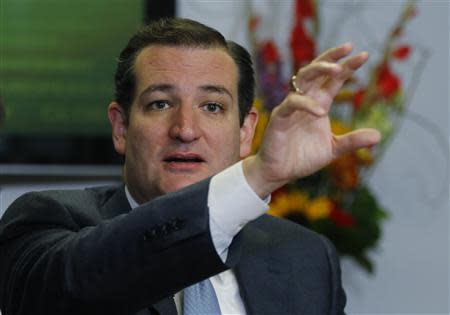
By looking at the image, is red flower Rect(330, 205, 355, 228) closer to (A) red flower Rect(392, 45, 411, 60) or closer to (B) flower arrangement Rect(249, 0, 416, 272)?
(B) flower arrangement Rect(249, 0, 416, 272)

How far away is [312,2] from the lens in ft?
12.2

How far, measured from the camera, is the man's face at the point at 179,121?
2.06 meters

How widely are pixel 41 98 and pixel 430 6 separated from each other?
4.47 feet

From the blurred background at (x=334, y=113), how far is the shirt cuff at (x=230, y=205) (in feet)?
6.13

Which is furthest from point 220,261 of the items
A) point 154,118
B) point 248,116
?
point 248,116

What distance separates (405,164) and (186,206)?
2.37 m

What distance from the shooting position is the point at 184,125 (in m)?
2.03

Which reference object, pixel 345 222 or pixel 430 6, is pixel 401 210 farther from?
pixel 430 6

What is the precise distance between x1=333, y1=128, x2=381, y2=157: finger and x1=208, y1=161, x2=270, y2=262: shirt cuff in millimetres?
135

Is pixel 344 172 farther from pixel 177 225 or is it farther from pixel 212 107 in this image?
pixel 177 225

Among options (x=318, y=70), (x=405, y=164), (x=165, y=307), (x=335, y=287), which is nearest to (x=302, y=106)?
(x=318, y=70)

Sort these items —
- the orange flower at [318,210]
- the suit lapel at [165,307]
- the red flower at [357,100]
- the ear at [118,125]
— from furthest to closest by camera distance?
the red flower at [357,100] < the orange flower at [318,210] < the ear at [118,125] < the suit lapel at [165,307]

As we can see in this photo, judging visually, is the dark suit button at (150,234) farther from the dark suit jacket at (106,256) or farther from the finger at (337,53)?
the finger at (337,53)

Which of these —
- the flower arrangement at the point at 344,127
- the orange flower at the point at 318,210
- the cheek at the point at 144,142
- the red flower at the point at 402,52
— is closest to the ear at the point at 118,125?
the cheek at the point at 144,142
